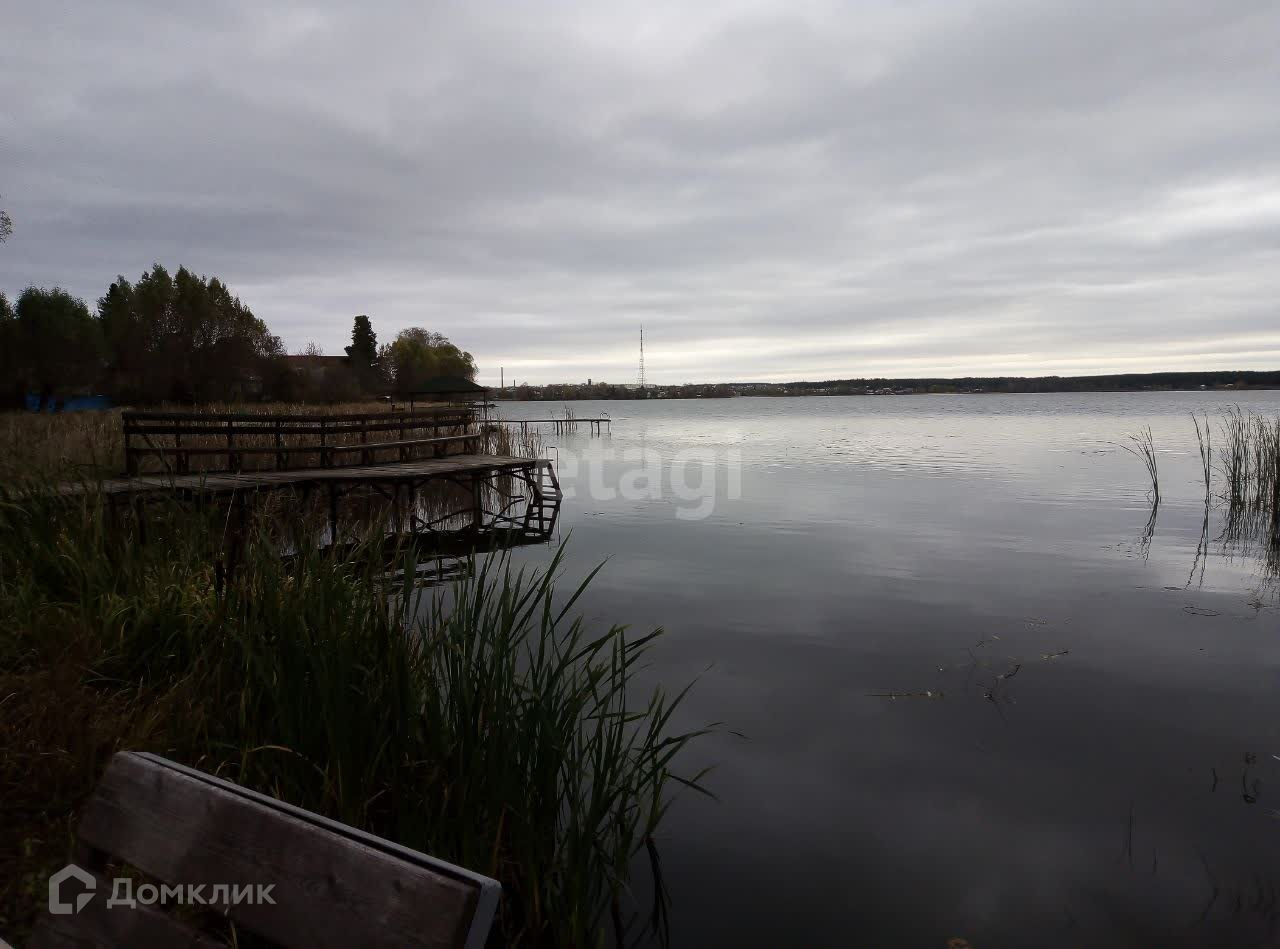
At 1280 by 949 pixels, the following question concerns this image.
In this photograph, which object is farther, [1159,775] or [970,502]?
[970,502]

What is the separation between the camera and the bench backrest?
11391 millimetres

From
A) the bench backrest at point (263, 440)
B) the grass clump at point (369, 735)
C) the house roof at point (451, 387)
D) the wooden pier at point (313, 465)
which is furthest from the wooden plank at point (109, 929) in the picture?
the house roof at point (451, 387)

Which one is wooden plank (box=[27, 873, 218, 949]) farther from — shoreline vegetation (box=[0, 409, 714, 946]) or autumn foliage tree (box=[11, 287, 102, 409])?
autumn foliage tree (box=[11, 287, 102, 409])

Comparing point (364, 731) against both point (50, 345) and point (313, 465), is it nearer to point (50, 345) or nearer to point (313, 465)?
point (313, 465)

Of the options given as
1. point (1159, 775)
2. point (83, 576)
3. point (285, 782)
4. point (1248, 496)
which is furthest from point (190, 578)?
point (1248, 496)

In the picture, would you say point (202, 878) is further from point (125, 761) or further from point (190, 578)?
point (190, 578)

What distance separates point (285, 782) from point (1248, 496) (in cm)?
1965

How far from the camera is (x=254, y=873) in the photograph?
1311mm

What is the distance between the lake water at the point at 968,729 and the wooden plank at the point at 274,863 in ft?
9.68

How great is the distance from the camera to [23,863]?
271 centimetres

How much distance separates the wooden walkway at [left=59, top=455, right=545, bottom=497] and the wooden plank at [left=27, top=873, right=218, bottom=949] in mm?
5065

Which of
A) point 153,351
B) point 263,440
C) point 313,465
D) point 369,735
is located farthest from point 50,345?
point 369,735

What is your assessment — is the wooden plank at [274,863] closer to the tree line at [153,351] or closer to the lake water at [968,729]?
the lake water at [968,729]

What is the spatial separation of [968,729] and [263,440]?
17.3 m
